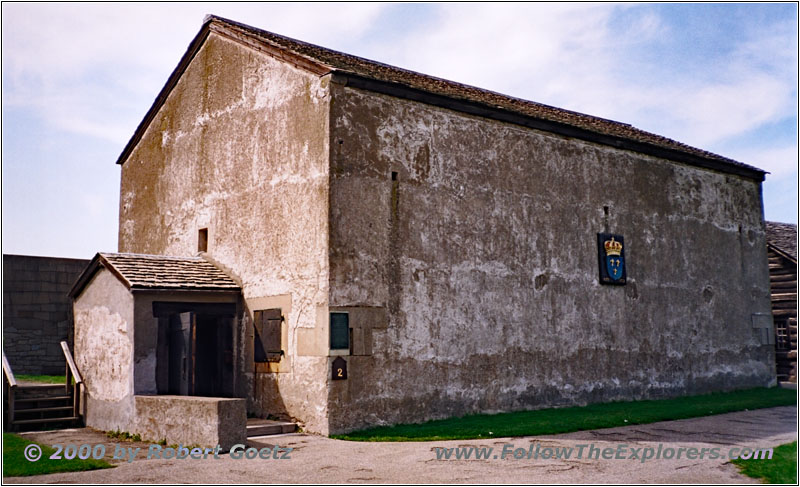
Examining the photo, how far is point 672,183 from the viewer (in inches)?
733

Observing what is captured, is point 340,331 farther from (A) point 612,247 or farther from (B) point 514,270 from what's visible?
(A) point 612,247

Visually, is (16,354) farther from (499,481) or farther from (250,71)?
(499,481)

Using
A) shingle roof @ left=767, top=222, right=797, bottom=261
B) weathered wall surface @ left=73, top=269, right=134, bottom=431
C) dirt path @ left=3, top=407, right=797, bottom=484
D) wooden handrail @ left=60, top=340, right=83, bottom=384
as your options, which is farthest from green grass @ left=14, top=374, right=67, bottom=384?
shingle roof @ left=767, top=222, right=797, bottom=261

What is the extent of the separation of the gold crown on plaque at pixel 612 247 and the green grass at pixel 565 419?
121 inches

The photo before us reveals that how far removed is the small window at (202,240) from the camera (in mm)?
16016

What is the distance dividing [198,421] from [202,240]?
588 centimetres

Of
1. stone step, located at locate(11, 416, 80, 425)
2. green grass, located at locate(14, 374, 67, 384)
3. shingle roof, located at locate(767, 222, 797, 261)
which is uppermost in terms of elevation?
shingle roof, located at locate(767, 222, 797, 261)

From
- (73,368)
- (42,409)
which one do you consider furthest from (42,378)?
(42,409)

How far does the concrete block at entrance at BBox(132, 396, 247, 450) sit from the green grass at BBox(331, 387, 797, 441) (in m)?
1.91

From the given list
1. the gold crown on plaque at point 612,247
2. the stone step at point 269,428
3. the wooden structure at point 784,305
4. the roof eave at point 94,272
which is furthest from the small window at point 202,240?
the wooden structure at point 784,305

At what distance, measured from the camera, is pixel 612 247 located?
16.8m

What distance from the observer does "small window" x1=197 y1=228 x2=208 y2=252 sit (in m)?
16.0

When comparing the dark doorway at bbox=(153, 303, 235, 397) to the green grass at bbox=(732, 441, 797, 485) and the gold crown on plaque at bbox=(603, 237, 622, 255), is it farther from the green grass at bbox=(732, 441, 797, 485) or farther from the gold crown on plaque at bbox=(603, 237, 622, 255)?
the green grass at bbox=(732, 441, 797, 485)

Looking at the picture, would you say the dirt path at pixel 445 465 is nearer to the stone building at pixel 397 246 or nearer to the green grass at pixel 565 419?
the green grass at pixel 565 419
